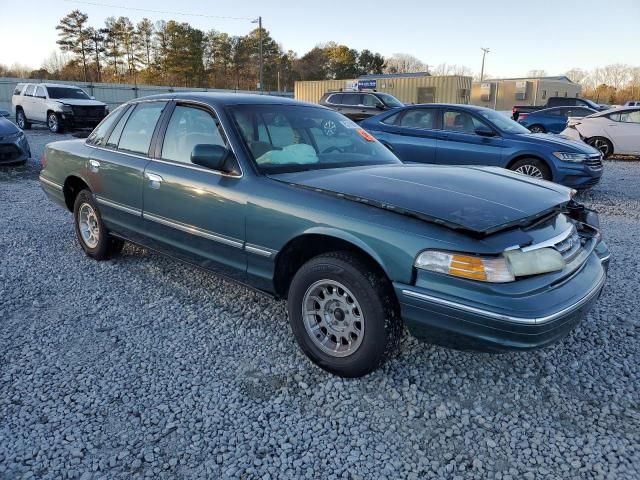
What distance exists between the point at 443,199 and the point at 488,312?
668 mm

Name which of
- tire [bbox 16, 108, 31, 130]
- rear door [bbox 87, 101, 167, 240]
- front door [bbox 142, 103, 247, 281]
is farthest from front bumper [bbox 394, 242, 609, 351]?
tire [bbox 16, 108, 31, 130]

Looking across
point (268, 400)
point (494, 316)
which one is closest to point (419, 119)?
point (494, 316)

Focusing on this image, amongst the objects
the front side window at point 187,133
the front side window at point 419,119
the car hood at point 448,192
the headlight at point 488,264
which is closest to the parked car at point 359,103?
the front side window at point 419,119

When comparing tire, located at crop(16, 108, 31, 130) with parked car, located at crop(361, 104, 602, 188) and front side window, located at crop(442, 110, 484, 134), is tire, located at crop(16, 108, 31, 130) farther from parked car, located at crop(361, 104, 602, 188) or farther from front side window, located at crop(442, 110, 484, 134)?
front side window, located at crop(442, 110, 484, 134)

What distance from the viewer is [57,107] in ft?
54.3

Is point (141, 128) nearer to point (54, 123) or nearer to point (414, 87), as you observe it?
point (54, 123)

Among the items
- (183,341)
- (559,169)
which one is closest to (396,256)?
(183,341)

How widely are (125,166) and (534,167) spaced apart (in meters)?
6.05

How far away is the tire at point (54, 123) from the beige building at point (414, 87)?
18.7 metres

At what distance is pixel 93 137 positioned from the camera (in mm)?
4535

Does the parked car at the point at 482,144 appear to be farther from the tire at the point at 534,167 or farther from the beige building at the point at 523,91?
the beige building at the point at 523,91

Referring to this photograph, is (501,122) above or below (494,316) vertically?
above

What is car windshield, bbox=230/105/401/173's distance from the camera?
315 centimetres

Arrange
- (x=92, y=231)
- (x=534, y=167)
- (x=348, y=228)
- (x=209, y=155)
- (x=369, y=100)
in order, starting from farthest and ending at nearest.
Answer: (x=369, y=100) → (x=534, y=167) → (x=92, y=231) → (x=209, y=155) → (x=348, y=228)
